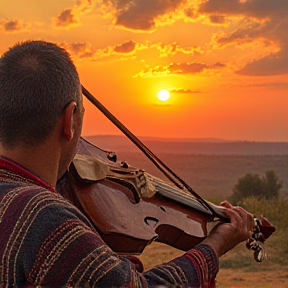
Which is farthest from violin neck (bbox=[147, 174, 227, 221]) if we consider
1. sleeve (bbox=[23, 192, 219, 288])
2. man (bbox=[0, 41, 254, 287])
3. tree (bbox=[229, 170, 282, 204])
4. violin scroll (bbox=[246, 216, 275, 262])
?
tree (bbox=[229, 170, 282, 204])

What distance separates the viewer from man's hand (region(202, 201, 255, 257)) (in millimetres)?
2340

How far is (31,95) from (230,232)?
1.23m

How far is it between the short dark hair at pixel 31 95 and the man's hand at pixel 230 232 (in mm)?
864

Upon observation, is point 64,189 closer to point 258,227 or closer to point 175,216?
point 175,216

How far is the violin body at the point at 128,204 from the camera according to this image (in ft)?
8.34

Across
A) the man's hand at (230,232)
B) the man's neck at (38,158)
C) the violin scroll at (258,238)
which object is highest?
the man's neck at (38,158)

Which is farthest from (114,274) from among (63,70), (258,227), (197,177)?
(197,177)

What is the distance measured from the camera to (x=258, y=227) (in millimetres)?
3277

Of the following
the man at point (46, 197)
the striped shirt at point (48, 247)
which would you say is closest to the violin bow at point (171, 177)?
the man at point (46, 197)

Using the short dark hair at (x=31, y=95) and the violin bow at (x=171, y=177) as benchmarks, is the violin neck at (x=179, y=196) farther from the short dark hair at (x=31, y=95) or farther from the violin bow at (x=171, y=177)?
the short dark hair at (x=31, y=95)

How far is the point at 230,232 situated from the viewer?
2574 mm

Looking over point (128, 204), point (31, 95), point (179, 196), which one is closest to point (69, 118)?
point (31, 95)

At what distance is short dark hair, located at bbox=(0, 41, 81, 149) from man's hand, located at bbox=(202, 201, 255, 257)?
2.83 ft

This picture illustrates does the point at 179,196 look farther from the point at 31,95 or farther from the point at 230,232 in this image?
the point at 31,95
